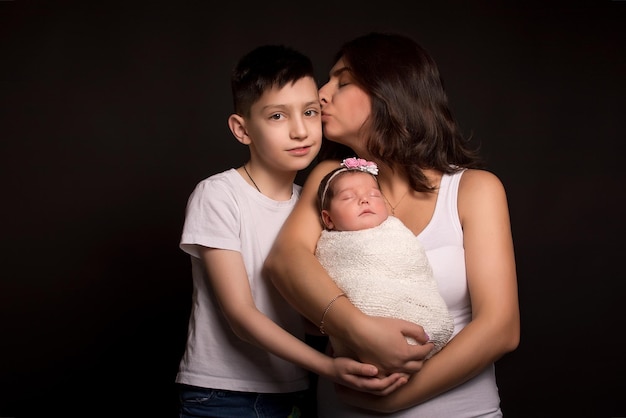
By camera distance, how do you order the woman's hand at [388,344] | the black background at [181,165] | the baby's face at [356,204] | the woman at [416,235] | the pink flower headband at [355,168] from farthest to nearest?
the black background at [181,165]
the pink flower headband at [355,168]
the baby's face at [356,204]
the woman at [416,235]
the woman's hand at [388,344]

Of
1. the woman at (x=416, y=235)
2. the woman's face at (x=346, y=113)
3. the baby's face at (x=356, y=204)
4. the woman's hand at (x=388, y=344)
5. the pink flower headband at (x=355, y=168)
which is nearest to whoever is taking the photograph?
the woman's hand at (x=388, y=344)

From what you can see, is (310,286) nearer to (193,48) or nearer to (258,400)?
(258,400)

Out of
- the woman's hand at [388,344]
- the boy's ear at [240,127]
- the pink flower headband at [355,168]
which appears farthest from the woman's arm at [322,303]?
the boy's ear at [240,127]

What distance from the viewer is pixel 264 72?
2281 mm

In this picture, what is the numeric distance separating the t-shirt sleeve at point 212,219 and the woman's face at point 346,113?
1.29 feet

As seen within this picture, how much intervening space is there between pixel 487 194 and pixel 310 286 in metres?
0.59

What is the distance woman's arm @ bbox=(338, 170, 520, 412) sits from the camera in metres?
1.95

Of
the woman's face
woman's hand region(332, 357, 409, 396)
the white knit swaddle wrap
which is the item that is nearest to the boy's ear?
the woman's face

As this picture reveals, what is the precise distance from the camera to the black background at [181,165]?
313cm

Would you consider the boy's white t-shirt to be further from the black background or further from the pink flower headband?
the black background

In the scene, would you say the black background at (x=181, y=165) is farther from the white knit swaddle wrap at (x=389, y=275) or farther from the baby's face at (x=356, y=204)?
the white knit swaddle wrap at (x=389, y=275)

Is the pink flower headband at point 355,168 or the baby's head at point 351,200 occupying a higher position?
the pink flower headband at point 355,168

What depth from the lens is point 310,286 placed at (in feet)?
6.56

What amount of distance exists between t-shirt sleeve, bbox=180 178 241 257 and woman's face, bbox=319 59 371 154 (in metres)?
0.39
